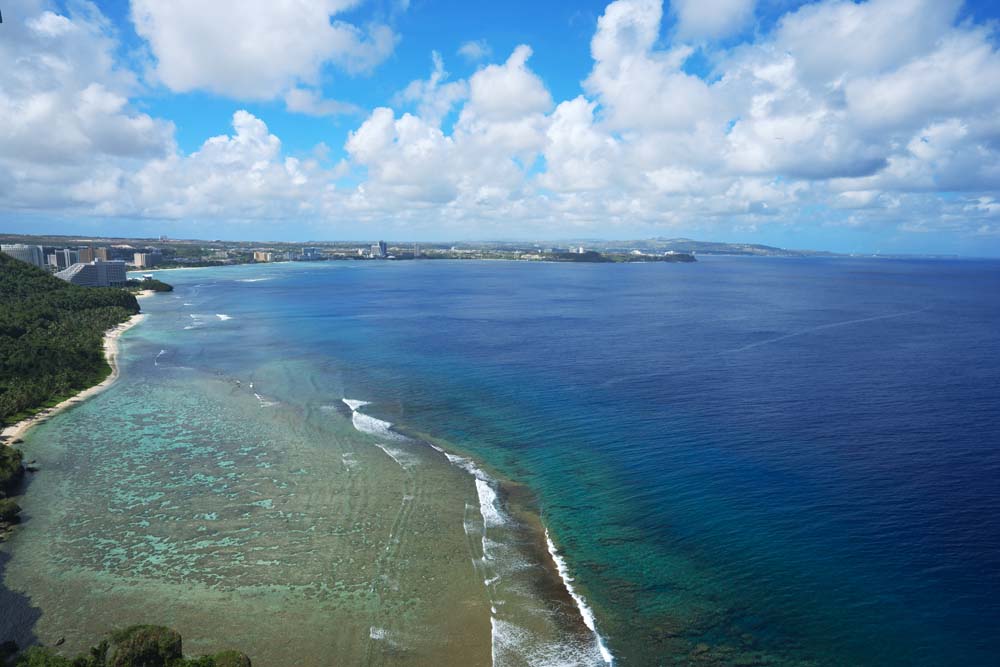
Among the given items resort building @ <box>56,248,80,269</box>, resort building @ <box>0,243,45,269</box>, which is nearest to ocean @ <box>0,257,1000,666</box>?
resort building @ <box>0,243,45,269</box>

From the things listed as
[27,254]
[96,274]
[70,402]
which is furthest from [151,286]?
[70,402]

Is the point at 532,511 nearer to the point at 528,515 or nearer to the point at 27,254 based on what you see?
the point at 528,515

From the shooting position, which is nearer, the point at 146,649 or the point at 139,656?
the point at 139,656

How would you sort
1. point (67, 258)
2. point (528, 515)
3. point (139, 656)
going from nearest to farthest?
1. point (139, 656)
2. point (528, 515)
3. point (67, 258)

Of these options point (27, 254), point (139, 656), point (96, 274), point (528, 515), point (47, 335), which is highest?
point (27, 254)

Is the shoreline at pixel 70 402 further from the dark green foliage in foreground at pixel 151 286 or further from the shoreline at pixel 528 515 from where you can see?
the dark green foliage in foreground at pixel 151 286

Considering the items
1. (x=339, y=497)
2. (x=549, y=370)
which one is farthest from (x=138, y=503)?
(x=549, y=370)

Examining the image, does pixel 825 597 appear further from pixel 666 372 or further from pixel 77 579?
pixel 666 372
